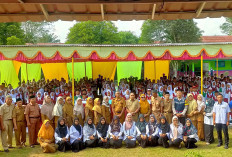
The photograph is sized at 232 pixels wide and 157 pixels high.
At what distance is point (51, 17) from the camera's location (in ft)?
10.3

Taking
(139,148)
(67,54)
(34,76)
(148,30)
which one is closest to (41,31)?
(148,30)

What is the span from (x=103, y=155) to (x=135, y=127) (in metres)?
1.10

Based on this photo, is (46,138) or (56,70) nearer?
(46,138)

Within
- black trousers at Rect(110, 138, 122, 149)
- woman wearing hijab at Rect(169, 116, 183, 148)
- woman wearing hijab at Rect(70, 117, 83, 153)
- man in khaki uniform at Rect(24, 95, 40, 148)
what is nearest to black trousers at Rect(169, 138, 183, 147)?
woman wearing hijab at Rect(169, 116, 183, 148)

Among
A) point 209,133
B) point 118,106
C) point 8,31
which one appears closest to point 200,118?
point 209,133

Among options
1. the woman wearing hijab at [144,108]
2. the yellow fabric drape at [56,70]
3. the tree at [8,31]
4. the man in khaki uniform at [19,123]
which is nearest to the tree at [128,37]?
the tree at [8,31]

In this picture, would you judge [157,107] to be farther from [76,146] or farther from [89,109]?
[76,146]

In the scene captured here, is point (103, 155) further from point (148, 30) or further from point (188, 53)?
point (148, 30)

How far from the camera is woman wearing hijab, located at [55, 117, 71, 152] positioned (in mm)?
5605

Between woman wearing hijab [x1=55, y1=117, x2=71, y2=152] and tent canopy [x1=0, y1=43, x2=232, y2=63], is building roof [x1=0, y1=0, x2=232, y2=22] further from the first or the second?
tent canopy [x1=0, y1=43, x2=232, y2=63]

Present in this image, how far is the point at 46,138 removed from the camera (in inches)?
221

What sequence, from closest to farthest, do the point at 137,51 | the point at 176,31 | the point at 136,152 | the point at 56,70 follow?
the point at 136,152 → the point at 137,51 → the point at 56,70 → the point at 176,31

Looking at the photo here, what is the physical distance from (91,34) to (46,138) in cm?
2609

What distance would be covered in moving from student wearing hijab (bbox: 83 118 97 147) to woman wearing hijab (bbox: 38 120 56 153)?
2.44ft
